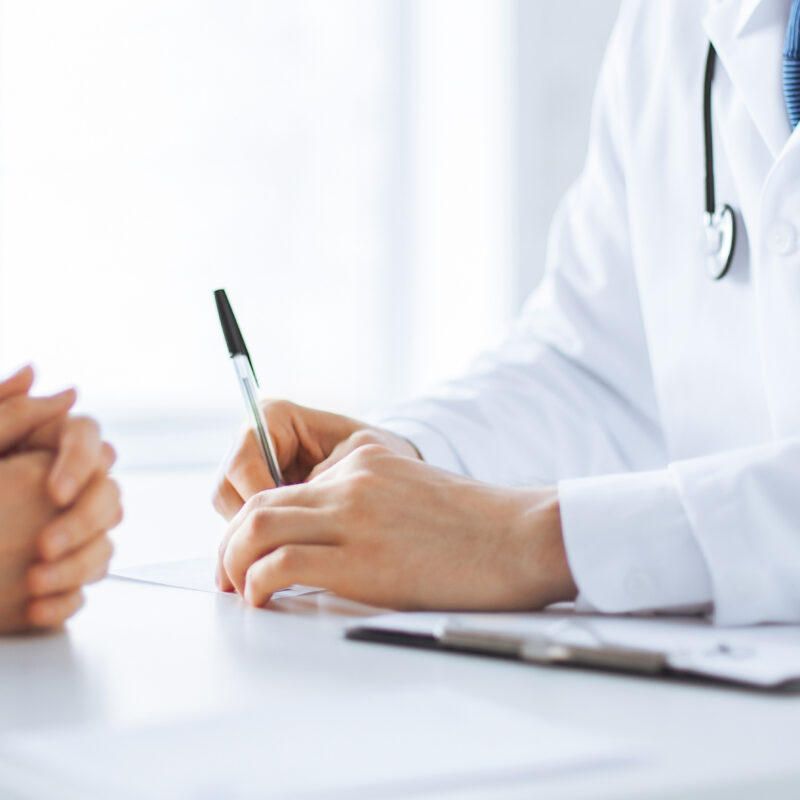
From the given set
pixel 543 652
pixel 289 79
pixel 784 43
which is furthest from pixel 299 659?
pixel 289 79

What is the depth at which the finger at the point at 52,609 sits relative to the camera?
66 cm

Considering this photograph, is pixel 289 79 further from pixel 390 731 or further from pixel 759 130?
pixel 390 731

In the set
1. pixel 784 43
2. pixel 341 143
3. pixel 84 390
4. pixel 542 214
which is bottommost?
pixel 84 390

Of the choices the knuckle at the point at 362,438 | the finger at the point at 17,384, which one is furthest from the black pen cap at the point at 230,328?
the finger at the point at 17,384

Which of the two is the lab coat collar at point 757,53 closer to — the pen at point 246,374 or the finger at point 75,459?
the pen at point 246,374

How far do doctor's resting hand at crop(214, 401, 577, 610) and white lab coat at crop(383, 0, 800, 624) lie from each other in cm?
3

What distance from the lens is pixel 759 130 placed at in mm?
993

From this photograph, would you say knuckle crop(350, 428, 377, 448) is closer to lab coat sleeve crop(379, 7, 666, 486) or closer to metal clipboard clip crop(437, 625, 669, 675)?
lab coat sleeve crop(379, 7, 666, 486)

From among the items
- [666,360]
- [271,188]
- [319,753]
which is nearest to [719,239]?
[666,360]

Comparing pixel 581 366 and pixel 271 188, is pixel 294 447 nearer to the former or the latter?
pixel 581 366

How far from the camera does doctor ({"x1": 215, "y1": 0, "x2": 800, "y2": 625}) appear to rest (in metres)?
0.69

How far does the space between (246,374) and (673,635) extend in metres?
0.43

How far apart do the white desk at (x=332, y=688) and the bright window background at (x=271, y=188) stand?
185cm

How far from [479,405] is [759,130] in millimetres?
359
